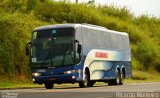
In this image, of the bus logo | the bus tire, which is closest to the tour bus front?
the bus logo

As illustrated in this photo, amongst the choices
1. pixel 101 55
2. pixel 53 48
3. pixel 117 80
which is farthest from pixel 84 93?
pixel 117 80

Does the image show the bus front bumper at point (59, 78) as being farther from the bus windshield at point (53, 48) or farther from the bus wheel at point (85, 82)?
the bus wheel at point (85, 82)

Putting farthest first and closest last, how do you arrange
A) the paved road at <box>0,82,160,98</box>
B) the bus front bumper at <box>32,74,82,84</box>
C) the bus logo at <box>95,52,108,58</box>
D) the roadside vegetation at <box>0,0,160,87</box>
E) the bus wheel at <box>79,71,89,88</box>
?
the roadside vegetation at <box>0,0,160,87</box> → the bus logo at <box>95,52,108,58</box> → the bus wheel at <box>79,71,89,88</box> → the bus front bumper at <box>32,74,82,84</box> → the paved road at <box>0,82,160,98</box>

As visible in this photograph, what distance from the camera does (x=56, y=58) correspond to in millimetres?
33406

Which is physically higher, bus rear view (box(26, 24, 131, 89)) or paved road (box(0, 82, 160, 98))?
bus rear view (box(26, 24, 131, 89))

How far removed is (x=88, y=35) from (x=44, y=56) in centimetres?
366

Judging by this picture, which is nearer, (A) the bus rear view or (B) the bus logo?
(A) the bus rear view

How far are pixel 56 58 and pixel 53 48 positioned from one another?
60 cm

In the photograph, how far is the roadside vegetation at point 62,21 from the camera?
41.4 m

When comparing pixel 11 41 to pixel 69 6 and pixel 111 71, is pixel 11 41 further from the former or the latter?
pixel 69 6

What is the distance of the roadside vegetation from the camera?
4141cm

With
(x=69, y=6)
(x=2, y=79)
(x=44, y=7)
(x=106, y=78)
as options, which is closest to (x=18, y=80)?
(x=2, y=79)

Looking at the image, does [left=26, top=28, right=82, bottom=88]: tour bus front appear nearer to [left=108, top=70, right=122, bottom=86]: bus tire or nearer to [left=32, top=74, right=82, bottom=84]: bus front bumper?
[left=32, top=74, right=82, bottom=84]: bus front bumper

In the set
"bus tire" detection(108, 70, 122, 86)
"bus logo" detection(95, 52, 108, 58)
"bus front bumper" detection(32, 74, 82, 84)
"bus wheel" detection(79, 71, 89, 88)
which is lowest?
"bus tire" detection(108, 70, 122, 86)
